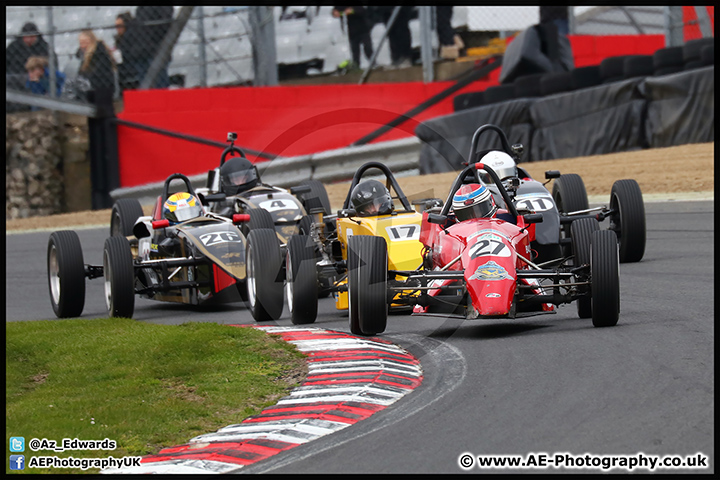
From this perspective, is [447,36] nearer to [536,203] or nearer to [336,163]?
[336,163]

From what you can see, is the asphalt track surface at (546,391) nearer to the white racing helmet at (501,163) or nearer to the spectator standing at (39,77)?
the white racing helmet at (501,163)

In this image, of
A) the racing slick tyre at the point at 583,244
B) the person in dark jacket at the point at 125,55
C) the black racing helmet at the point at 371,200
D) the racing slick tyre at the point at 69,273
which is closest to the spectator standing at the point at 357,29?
the person in dark jacket at the point at 125,55

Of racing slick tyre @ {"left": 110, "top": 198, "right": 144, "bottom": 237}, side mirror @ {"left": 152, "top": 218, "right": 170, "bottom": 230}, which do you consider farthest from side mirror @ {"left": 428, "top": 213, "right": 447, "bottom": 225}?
racing slick tyre @ {"left": 110, "top": 198, "right": 144, "bottom": 237}

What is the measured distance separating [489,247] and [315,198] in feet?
17.2

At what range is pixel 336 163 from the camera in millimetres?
20078

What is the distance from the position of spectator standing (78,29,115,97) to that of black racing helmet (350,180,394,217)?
11.4 metres

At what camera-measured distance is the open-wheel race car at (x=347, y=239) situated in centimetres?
905

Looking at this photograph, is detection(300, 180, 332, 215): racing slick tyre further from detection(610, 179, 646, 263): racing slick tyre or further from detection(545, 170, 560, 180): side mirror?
detection(610, 179, 646, 263): racing slick tyre

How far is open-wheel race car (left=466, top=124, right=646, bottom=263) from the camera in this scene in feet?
32.7

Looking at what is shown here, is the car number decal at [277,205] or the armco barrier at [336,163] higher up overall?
the armco barrier at [336,163]

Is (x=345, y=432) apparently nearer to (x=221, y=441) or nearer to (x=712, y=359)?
(x=221, y=441)

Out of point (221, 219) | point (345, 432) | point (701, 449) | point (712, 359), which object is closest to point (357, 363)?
point (345, 432)

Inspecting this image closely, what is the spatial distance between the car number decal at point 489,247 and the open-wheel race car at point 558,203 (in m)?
1.44

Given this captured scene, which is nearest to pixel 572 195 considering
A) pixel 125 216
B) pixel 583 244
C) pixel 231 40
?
pixel 583 244
